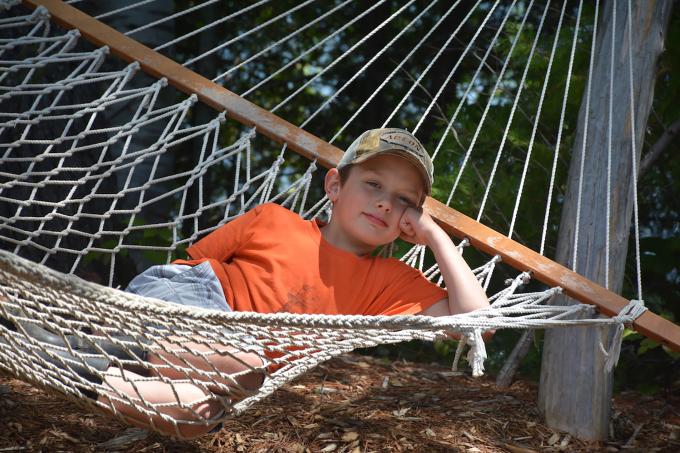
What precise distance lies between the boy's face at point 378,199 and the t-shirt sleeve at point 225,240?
216 millimetres

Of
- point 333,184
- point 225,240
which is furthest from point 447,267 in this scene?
point 225,240

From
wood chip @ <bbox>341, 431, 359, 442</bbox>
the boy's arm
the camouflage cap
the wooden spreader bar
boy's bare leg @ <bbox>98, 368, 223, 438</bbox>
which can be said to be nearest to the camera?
boy's bare leg @ <bbox>98, 368, 223, 438</bbox>

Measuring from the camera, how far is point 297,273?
1953mm

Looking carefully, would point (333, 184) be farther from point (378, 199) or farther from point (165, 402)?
point (165, 402)

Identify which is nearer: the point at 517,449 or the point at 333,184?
the point at 333,184

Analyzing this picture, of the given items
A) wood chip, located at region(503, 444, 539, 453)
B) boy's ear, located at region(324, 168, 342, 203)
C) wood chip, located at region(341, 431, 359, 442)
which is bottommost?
wood chip, located at region(341, 431, 359, 442)

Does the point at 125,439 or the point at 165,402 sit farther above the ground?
the point at 165,402

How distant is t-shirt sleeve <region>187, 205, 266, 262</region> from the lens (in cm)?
201

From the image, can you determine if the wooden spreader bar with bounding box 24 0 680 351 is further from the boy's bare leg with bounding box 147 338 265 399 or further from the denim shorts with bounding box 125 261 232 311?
the boy's bare leg with bounding box 147 338 265 399

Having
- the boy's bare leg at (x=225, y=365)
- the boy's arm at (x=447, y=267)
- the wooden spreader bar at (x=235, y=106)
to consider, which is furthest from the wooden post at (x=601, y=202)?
the boy's bare leg at (x=225, y=365)

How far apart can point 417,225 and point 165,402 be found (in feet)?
2.21

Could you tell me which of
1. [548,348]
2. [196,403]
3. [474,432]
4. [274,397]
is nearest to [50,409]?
[274,397]

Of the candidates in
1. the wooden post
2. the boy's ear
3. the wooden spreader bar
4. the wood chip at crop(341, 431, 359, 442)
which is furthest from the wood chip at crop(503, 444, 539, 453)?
the boy's ear

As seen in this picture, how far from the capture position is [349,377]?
9.09ft
